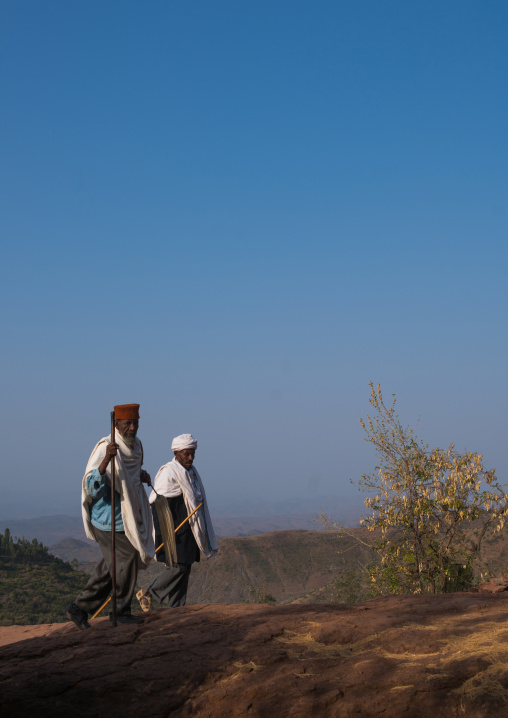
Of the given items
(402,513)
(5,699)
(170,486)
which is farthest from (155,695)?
(402,513)

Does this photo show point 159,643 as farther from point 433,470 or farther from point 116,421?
point 433,470

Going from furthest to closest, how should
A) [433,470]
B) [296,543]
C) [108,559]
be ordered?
[296,543] → [433,470] → [108,559]

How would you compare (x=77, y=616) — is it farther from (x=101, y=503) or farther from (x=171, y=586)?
(x=171, y=586)

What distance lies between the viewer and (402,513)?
917 centimetres

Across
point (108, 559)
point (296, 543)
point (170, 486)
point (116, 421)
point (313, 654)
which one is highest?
point (116, 421)

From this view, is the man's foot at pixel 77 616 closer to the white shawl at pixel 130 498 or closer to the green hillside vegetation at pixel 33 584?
the white shawl at pixel 130 498

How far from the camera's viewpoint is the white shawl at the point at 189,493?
7434mm

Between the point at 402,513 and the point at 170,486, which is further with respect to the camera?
the point at 402,513

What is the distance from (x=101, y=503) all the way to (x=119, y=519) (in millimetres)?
231

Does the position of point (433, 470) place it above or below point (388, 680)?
above

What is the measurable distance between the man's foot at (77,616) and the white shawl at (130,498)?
0.62 meters

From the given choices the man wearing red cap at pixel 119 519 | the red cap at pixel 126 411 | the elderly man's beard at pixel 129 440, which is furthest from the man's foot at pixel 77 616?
the red cap at pixel 126 411

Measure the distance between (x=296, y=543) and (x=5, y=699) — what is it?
154 feet

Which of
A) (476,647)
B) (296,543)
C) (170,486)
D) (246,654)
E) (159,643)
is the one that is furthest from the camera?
(296,543)
